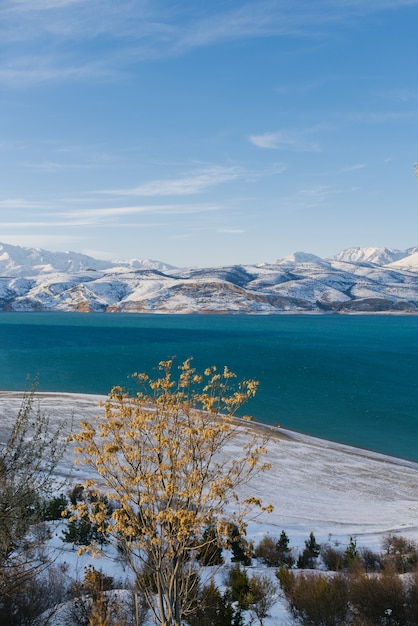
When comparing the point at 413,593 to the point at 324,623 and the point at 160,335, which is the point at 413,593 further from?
the point at 160,335

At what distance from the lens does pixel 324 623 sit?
32.7 ft

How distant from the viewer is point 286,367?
264ft

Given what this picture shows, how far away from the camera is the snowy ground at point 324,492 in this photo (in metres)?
18.7

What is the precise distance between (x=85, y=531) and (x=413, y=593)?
8.89 metres

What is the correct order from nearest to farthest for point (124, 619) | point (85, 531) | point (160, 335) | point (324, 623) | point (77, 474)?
point (124, 619)
point (324, 623)
point (85, 531)
point (77, 474)
point (160, 335)

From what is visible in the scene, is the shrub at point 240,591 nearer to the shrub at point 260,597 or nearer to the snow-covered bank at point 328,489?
the shrub at point 260,597

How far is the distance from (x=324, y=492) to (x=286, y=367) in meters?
52.9

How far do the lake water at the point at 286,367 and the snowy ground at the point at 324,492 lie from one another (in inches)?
249

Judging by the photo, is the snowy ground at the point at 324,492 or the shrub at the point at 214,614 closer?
the shrub at the point at 214,614

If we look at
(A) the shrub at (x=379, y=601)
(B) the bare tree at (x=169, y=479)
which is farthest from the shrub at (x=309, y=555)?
(B) the bare tree at (x=169, y=479)

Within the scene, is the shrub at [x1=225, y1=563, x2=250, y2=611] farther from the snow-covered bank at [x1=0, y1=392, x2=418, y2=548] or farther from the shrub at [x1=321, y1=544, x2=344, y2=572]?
the snow-covered bank at [x1=0, y1=392, x2=418, y2=548]

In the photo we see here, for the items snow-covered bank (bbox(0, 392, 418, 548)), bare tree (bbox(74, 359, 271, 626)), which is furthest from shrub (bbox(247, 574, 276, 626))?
snow-covered bank (bbox(0, 392, 418, 548))

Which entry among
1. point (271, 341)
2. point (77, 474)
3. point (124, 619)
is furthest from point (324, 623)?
point (271, 341)

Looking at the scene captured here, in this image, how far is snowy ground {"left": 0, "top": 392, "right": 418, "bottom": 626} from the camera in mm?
18688
